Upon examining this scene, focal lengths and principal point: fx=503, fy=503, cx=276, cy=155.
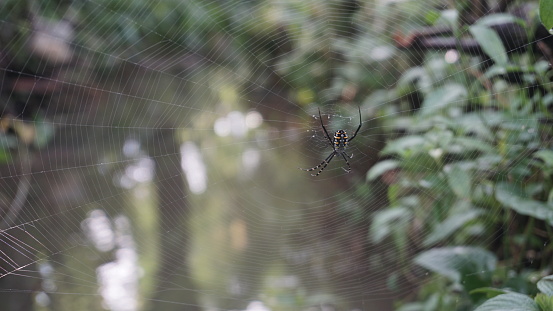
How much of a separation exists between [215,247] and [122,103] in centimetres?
207

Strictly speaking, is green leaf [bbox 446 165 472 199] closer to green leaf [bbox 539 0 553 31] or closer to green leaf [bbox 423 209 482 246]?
green leaf [bbox 423 209 482 246]

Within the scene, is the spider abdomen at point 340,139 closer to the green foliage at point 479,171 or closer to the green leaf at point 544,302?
the green foliage at point 479,171

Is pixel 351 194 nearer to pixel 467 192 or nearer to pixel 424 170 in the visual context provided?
pixel 424 170

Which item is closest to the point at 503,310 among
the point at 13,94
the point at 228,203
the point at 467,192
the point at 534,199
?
the point at 467,192

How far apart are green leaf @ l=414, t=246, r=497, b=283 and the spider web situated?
0.61 ft

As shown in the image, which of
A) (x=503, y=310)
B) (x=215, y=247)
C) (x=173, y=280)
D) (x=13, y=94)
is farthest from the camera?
(x=13, y=94)

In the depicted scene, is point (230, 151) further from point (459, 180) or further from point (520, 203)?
point (520, 203)

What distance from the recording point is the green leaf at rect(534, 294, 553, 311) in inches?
36.8

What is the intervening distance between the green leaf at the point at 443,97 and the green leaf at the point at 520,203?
0.36 metres

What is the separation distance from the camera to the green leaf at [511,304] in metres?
0.95

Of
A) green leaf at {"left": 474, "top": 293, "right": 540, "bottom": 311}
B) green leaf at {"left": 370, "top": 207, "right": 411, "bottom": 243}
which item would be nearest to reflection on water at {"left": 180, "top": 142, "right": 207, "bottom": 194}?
green leaf at {"left": 370, "top": 207, "right": 411, "bottom": 243}

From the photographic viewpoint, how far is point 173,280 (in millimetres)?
2590

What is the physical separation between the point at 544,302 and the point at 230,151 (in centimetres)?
321

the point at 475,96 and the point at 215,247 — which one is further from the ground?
the point at 475,96
